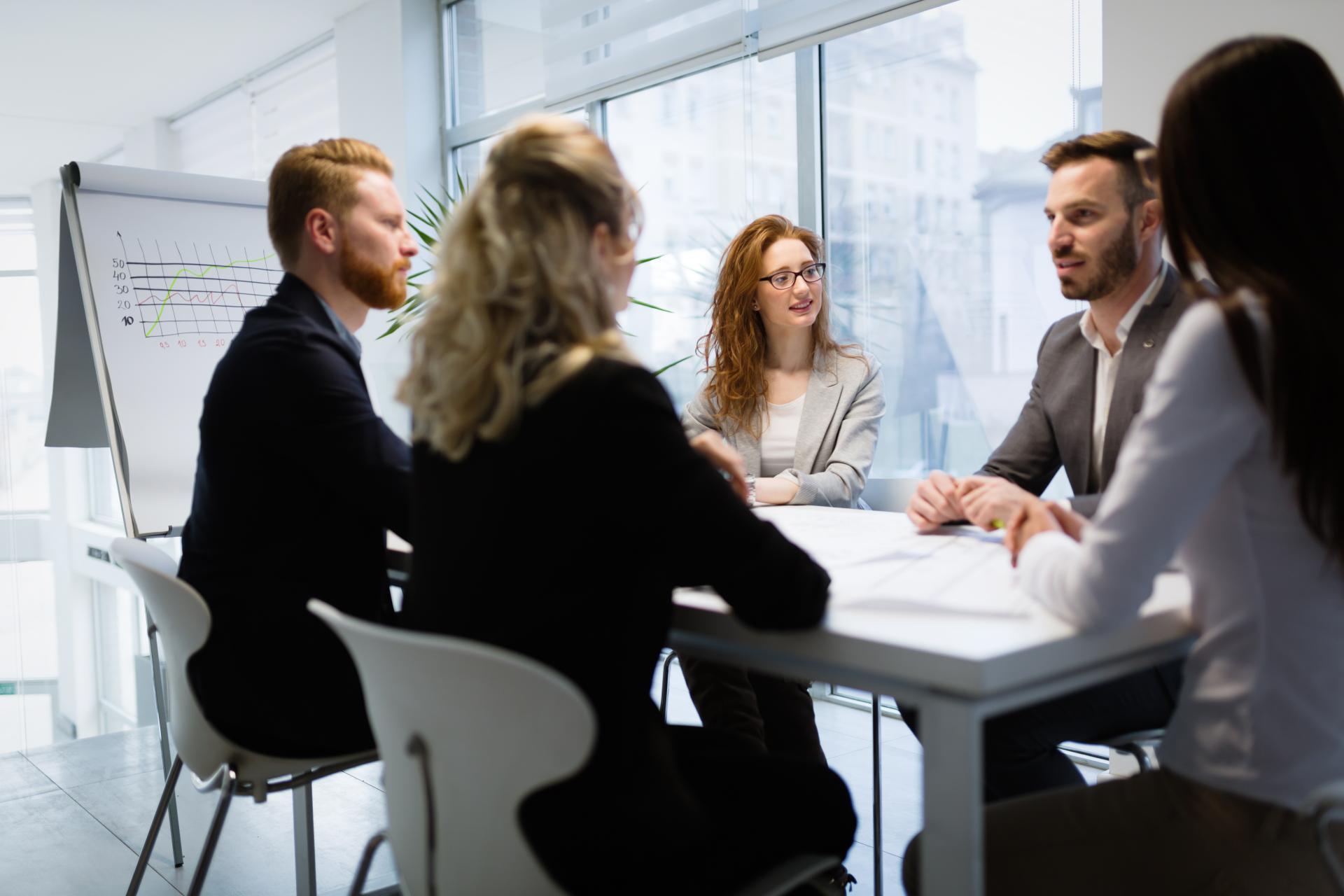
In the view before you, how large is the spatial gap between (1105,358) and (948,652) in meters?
1.30

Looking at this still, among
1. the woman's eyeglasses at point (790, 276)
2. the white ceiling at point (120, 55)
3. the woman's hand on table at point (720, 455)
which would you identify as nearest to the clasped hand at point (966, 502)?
the woman's hand on table at point (720, 455)

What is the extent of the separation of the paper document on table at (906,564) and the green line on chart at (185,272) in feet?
6.07

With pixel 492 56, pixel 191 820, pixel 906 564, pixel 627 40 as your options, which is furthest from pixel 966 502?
pixel 492 56

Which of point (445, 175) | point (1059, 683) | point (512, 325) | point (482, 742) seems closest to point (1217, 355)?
point (1059, 683)

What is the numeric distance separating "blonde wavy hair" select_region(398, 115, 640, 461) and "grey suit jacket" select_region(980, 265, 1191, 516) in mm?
1004

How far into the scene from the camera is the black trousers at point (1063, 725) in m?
1.61

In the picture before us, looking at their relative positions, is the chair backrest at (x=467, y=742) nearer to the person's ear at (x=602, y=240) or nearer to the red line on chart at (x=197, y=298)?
the person's ear at (x=602, y=240)

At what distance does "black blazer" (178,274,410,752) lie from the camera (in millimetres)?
1590

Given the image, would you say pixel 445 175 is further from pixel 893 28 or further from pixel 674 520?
pixel 674 520

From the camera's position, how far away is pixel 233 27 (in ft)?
19.1

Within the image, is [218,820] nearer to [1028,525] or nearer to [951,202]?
[1028,525]

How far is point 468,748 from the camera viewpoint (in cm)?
105

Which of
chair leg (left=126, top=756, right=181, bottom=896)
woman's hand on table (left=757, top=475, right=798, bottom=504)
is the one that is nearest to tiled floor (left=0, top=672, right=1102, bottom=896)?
chair leg (left=126, top=756, right=181, bottom=896)

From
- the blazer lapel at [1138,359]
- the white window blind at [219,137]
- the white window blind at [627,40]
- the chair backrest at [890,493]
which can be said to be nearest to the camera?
→ the blazer lapel at [1138,359]
